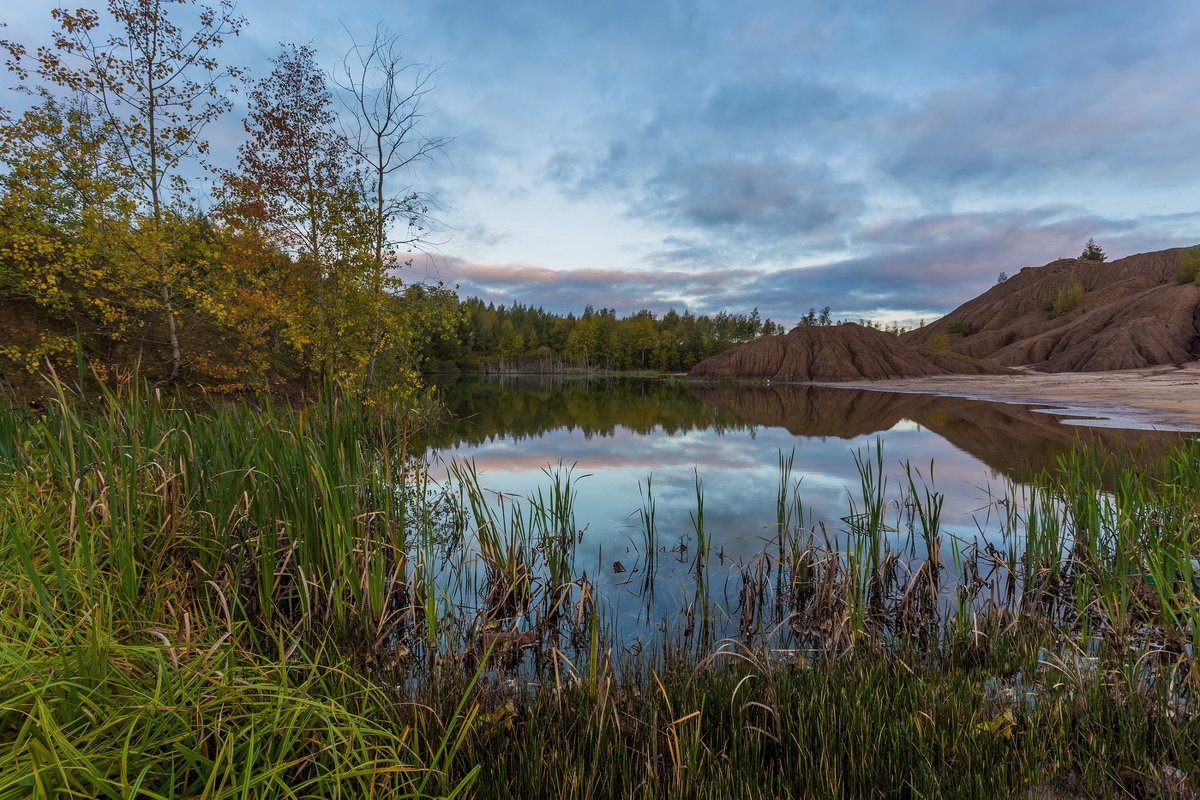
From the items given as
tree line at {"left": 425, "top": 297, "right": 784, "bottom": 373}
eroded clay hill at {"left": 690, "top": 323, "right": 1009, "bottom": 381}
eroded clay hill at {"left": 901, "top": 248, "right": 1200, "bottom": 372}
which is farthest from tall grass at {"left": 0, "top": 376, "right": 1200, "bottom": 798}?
tree line at {"left": 425, "top": 297, "right": 784, "bottom": 373}

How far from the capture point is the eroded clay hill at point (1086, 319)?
4512 centimetres

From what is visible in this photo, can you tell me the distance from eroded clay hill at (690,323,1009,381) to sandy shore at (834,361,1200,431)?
599 centimetres

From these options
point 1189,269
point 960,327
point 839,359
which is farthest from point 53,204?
point 960,327

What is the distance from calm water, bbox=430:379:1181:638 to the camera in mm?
6758

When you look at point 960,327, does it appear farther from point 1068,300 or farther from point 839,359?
point 839,359

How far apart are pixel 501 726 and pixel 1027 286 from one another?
403ft

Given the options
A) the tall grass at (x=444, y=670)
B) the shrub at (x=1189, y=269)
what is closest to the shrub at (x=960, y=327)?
the shrub at (x=1189, y=269)

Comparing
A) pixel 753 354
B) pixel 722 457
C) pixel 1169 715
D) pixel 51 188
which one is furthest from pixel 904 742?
pixel 753 354

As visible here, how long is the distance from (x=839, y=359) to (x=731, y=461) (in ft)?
159

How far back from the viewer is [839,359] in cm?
5572

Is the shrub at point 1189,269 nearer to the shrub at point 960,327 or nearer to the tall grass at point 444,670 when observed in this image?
the shrub at point 960,327

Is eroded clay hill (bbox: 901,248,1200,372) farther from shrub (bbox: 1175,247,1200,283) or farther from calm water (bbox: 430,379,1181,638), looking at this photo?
calm water (bbox: 430,379,1181,638)

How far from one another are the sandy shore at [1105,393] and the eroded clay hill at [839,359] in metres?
5.99

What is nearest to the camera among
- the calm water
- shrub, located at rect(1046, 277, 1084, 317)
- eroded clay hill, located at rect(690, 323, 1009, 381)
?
the calm water
